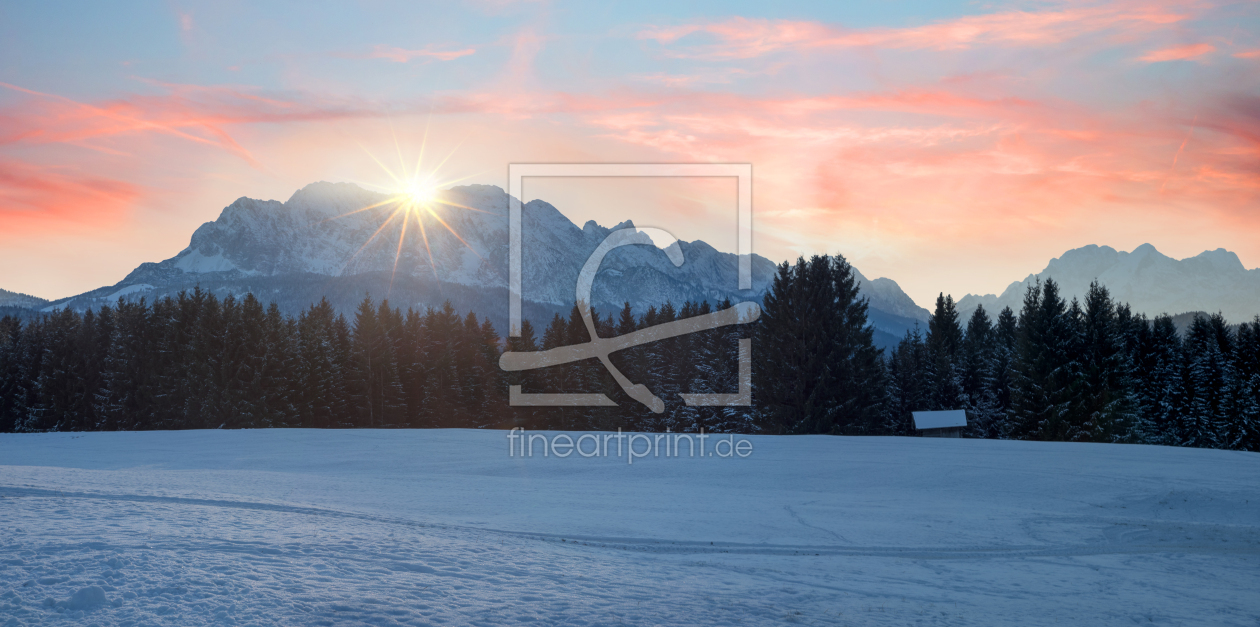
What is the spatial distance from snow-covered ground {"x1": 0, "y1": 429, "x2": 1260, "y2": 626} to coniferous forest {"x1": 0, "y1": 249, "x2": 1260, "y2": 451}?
81.7 ft

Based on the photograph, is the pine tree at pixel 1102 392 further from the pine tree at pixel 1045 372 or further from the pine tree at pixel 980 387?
the pine tree at pixel 980 387

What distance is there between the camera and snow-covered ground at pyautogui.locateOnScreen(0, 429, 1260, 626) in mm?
6434

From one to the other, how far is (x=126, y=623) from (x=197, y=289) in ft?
215

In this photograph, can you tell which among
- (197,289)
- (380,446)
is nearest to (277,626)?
(380,446)

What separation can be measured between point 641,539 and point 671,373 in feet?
171

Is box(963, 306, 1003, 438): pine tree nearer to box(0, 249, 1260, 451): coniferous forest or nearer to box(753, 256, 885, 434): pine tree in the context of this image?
box(0, 249, 1260, 451): coniferous forest

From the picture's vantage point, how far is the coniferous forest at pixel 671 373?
46.7m

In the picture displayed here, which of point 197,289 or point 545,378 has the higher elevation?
point 197,289

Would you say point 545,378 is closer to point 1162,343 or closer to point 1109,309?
point 1109,309

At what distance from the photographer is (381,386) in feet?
211

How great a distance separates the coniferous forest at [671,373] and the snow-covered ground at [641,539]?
24.9m

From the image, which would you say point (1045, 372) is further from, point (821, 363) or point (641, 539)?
point (641, 539)

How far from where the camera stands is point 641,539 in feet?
35.9

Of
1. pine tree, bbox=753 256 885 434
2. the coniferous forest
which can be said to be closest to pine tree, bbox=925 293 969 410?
the coniferous forest
